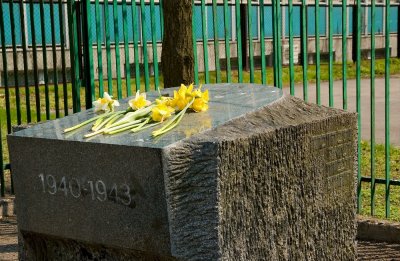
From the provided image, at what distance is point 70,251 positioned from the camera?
4109 millimetres

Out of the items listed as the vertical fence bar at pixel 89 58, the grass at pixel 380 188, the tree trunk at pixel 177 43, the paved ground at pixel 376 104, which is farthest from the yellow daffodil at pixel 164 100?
the paved ground at pixel 376 104

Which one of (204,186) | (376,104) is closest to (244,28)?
(376,104)

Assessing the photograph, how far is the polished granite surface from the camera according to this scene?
147 inches

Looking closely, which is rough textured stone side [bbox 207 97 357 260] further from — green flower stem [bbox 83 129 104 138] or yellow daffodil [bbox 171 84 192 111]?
green flower stem [bbox 83 129 104 138]

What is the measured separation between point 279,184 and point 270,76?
12.5 metres

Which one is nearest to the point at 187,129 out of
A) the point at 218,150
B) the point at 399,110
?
the point at 218,150

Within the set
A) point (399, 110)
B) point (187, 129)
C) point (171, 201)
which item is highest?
point (187, 129)

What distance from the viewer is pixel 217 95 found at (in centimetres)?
461

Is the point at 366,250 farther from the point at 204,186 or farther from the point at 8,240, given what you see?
the point at 204,186

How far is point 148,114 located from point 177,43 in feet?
5.88

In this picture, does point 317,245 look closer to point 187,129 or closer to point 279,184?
point 279,184

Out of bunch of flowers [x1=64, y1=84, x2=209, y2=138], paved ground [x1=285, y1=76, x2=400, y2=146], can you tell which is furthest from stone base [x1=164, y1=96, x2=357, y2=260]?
paved ground [x1=285, y1=76, x2=400, y2=146]

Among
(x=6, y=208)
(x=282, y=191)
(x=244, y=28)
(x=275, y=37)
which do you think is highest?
(x=275, y=37)

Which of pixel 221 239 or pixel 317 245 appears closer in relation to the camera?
pixel 221 239
